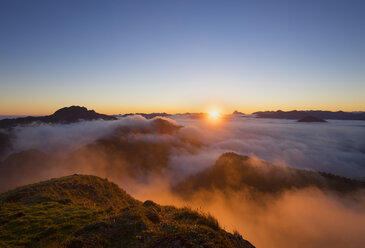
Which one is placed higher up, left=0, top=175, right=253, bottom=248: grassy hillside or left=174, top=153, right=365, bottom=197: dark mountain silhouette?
left=0, top=175, right=253, bottom=248: grassy hillside

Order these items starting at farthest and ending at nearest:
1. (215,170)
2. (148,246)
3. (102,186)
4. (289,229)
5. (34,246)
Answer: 1. (215,170)
2. (289,229)
3. (102,186)
4. (34,246)
5. (148,246)

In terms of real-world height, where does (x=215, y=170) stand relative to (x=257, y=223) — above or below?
above

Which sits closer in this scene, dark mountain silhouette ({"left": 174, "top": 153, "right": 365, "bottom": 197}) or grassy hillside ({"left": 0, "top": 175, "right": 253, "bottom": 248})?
grassy hillside ({"left": 0, "top": 175, "right": 253, "bottom": 248})

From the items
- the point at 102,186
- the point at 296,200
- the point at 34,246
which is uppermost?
the point at 34,246

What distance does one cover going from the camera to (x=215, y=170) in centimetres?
18988

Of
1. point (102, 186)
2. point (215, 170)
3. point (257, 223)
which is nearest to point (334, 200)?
point (257, 223)

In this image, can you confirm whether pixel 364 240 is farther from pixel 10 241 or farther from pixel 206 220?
pixel 10 241

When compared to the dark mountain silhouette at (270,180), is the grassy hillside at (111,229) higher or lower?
higher

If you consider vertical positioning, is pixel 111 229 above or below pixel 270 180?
above

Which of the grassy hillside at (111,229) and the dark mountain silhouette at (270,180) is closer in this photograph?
the grassy hillside at (111,229)

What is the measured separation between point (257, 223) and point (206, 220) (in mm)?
154027

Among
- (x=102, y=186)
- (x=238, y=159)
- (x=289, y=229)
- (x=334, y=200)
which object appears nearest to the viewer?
(x=102, y=186)

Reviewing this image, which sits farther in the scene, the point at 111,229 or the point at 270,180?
the point at 270,180

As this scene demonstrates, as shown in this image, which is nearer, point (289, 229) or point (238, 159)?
point (289, 229)
